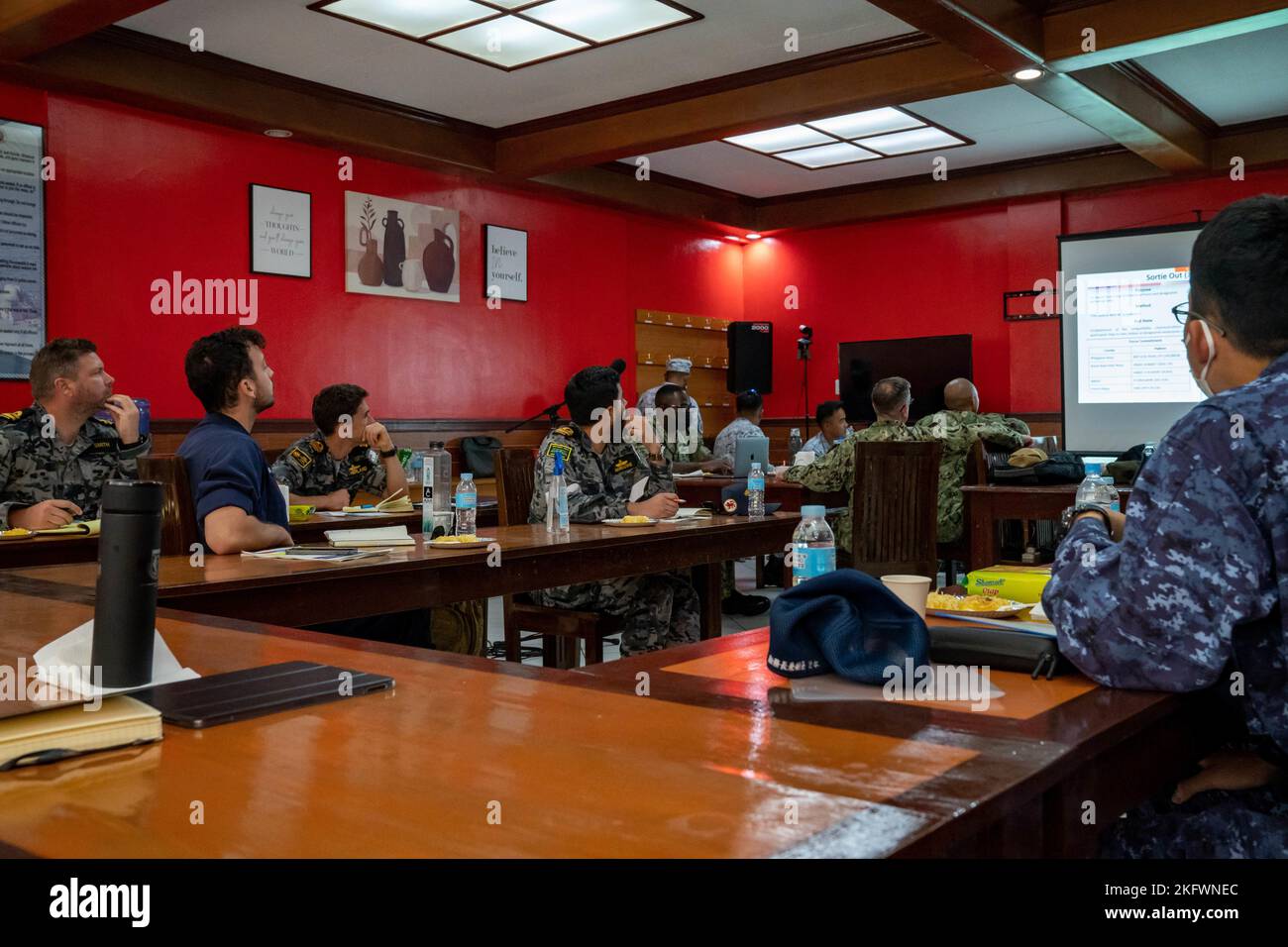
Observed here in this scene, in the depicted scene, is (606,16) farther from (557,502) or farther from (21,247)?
(557,502)

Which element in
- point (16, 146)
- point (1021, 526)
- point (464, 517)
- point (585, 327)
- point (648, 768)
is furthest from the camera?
point (585, 327)

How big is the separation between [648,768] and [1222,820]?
749 mm

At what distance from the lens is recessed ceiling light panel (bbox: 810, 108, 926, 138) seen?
7.06 m

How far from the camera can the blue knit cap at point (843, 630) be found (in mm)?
1170

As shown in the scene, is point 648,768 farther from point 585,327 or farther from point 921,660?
point 585,327

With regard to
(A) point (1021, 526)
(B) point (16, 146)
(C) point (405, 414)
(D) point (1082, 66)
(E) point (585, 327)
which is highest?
(D) point (1082, 66)

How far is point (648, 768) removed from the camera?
2.70 feet

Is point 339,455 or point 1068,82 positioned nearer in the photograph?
point 339,455

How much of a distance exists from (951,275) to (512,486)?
20.4ft

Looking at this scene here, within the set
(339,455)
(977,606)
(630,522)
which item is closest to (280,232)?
(339,455)

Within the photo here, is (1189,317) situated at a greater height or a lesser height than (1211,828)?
greater

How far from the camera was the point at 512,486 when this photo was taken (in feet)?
12.5

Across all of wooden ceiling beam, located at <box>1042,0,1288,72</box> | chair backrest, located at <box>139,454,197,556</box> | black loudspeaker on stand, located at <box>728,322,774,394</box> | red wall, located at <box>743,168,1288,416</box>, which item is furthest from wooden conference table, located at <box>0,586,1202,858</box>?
black loudspeaker on stand, located at <box>728,322,774,394</box>
